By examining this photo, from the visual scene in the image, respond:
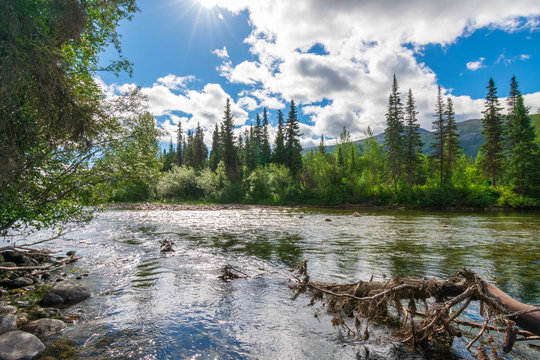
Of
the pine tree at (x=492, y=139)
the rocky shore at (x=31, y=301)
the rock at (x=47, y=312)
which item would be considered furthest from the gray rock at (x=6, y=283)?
the pine tree at (x=492, y=139)

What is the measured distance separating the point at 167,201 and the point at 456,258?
6663 centimetres

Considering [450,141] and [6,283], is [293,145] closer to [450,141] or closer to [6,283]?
[450,141]

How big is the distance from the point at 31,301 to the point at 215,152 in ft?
278

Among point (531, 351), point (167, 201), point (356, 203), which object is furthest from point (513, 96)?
point (167, 201)

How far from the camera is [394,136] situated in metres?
52.8

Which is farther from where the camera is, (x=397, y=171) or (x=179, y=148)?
(x=179, y=148)

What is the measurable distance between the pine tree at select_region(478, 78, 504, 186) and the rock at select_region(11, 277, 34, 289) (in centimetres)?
6217

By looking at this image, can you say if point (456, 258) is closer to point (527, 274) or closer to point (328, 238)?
point (527, 274)

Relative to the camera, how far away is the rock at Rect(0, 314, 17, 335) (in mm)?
5625

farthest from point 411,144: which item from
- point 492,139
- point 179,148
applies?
point 179,148

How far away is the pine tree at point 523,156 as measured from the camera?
133 ft

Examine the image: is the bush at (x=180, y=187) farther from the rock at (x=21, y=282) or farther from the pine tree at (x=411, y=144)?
the rock at (x=21, y=282)

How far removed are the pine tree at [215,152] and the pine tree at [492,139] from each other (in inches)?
2662

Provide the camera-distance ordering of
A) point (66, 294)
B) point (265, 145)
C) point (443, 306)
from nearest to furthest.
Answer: point (443, 306)
point (66, 294)
point (265, 145)
